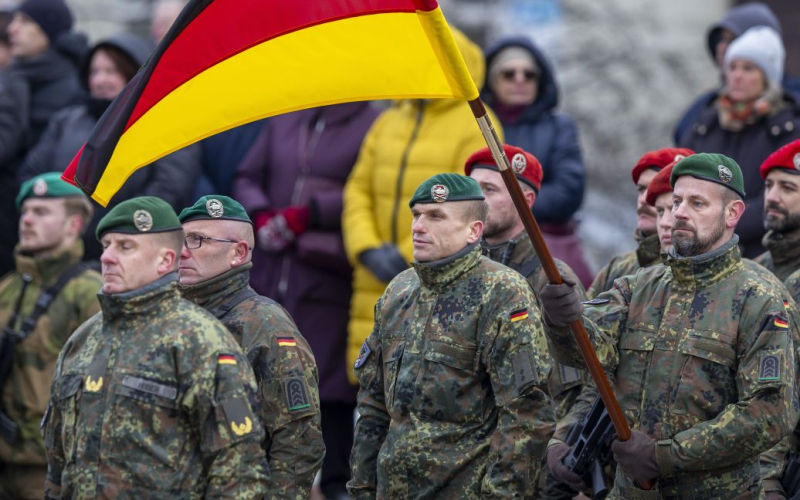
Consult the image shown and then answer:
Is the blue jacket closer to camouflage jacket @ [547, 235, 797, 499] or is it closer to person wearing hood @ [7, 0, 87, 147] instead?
camouflage jacket @ [547, 235, 797, 499]

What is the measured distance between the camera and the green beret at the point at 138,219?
607 centimetres

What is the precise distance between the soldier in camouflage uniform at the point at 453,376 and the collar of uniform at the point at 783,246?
1.65 meters

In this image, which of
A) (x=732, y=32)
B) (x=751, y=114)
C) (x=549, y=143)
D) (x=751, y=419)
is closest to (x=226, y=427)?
(x=751, y=419)

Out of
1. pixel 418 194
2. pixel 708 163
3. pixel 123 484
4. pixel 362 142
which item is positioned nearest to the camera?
pixel 123 484

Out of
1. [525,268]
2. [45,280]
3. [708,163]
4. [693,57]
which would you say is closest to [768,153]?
[525,268]

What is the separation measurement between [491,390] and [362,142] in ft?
12.3

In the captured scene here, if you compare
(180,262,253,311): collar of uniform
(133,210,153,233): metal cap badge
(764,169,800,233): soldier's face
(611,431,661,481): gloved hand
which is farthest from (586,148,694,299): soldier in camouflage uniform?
(133,210,153,233): metal cap badge

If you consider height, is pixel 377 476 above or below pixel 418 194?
below

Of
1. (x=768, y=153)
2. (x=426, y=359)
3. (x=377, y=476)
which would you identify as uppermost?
(x=768, y=153)

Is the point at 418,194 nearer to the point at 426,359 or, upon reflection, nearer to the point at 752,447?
the point at 426,359

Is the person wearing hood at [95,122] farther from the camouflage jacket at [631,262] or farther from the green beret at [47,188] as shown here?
the camouflage jacket at [631,262]

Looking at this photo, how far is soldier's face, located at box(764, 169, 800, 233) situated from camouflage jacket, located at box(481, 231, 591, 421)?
105 cm

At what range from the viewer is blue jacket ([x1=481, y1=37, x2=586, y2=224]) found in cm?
934

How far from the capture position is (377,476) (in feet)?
22.0
